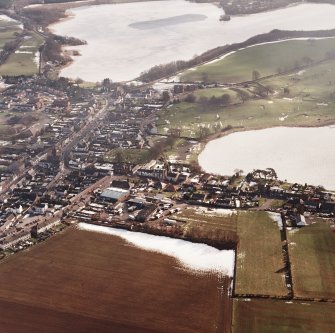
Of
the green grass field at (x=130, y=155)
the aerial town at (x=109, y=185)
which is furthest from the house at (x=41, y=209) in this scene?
the green grass field at (x=130, y=155)

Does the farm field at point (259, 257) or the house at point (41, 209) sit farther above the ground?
the farm field at point (259, 257)

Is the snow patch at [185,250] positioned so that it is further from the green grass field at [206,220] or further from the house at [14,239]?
the house at [14,239]

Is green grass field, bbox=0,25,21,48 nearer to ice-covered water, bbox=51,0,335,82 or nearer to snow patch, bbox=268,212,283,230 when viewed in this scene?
ice-covered water, bbox=51,0,335,82

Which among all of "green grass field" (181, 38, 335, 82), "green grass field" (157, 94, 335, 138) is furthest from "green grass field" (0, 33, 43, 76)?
"green grass field" (157, 94, 335, 138)

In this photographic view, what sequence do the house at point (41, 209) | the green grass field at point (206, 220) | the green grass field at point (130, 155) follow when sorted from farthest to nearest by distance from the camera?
1. the green grass field at point (130, 155)
2. the house at point (41, 209)
3. the green grass field at point (206, 220)

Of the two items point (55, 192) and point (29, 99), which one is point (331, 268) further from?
point (29, 99)
